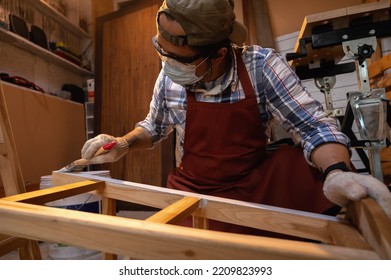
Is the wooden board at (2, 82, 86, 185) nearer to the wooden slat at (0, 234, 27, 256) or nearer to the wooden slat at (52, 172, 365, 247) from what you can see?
the wooden slat at (0, 234, 27, 256)

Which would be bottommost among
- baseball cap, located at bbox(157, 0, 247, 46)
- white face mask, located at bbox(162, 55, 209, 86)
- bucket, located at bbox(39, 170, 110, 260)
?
bucket, located at bbox(39, 170, 110, 260)

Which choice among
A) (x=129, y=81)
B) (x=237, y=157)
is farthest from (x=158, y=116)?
(x=129, y=81)

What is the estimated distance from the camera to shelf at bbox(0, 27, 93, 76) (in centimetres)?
192

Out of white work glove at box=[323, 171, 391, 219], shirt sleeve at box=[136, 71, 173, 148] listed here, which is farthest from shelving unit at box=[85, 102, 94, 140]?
white work glove at box=[323, 171, 391, 219]

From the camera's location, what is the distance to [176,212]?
47 centimetres

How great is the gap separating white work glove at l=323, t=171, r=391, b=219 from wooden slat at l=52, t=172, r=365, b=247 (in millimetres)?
50

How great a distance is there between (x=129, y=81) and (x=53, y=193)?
183 centimetres

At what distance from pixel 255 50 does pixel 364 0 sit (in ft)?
5.55

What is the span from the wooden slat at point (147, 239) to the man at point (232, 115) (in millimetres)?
383

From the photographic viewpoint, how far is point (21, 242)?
2.53 feet

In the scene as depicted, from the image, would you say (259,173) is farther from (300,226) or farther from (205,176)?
(300,226)

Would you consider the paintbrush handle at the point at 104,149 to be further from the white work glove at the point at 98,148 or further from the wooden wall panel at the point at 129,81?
the wooden wall panel at the point at 129,81

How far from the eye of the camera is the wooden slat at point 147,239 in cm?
32
